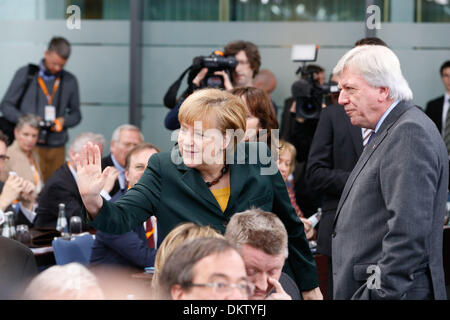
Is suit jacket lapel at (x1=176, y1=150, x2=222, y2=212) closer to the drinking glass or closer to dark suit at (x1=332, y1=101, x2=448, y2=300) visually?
dark suit at (x1=332, y1=101, x2=448, y2=300)

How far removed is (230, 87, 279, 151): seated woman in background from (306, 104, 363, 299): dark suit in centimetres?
32

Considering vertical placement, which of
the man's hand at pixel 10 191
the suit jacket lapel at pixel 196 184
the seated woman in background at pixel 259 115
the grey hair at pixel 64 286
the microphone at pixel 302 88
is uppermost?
the microphone at pixel 302 88

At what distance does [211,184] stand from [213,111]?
319 mm

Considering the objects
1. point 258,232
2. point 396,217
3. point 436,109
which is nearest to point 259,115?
point 258,232

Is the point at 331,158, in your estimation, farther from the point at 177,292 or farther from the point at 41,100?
the point at 41,100

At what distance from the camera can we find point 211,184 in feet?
8.68

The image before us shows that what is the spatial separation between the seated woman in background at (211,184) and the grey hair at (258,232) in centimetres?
17

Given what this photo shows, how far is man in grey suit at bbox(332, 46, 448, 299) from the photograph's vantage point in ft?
7.36

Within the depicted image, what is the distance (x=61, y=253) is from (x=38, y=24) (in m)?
3.95

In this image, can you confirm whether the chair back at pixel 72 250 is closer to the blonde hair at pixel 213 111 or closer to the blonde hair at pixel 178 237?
the blonde hair at pixel 213 111

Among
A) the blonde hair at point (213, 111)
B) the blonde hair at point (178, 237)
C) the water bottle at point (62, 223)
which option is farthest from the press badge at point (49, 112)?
the blonde hair at point (178, 237)

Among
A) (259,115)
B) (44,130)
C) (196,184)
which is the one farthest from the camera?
(44,130)

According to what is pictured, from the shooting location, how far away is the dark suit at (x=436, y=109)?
616 centimetres
